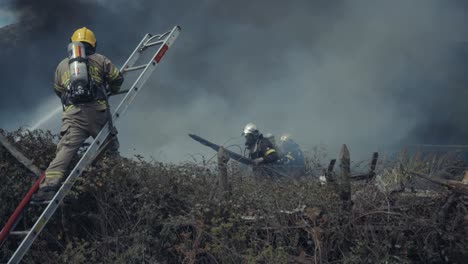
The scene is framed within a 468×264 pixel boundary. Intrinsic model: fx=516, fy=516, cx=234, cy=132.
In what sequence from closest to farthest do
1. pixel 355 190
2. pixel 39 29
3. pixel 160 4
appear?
pixel 355 190
pixel 39 29
pixel 160 4

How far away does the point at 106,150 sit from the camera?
4727 millimetres

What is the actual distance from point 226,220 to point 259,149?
3.98 m

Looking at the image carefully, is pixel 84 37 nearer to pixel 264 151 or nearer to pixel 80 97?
pixel 80 97

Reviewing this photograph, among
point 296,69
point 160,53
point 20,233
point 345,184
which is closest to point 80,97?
point 160,53

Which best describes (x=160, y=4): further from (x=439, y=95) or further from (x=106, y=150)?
(x=106, y=150)

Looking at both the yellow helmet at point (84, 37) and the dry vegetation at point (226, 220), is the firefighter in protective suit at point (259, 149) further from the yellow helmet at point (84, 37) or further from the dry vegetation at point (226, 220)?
the yellow helmet at point (84, 37)

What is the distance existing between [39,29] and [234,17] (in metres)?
5.21

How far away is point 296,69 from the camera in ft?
46.9

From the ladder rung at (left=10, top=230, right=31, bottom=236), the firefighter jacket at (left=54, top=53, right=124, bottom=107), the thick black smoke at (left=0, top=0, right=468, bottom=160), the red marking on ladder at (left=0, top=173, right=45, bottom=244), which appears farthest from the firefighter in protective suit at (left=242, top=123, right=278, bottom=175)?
the ladder rung at (left=10, top=230, right=31, bottom=236)

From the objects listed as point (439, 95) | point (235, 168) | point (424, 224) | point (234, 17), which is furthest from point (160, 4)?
point (424, 224)

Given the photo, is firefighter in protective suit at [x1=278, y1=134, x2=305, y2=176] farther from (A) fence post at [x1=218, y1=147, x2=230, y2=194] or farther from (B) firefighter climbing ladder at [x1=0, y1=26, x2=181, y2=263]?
(B) firefighter climbing ladder at [x1=0, y1=26, x2=181, y2=263]

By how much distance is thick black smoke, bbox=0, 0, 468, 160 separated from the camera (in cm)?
1226

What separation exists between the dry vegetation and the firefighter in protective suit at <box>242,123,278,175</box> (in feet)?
11.1

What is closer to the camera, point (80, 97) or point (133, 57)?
point (80, 97)
